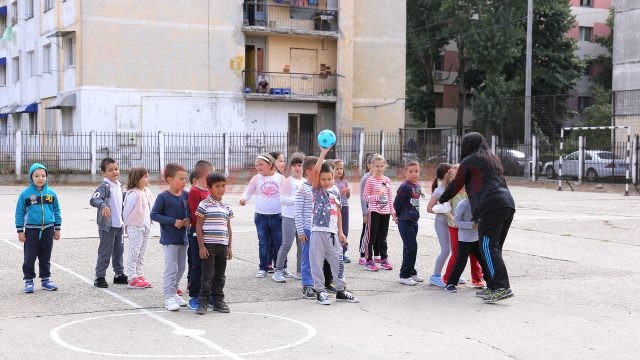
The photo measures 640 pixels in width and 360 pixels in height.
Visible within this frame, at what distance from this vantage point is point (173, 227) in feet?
28.9

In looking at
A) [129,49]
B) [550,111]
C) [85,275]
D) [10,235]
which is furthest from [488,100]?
[85,275]

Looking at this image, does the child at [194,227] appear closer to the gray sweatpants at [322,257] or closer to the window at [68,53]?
the gray sweatpants at [322,257]

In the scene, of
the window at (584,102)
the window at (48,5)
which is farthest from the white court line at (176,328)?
the window at (584,102)

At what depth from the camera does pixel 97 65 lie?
116ft

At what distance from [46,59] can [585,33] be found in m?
39.5

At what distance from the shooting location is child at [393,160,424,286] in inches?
410

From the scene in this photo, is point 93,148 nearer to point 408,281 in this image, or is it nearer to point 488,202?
point 408,281

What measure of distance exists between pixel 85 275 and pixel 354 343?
189 inches

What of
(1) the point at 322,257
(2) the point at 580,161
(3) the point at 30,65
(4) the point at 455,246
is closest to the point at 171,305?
(1) the point at 322,257

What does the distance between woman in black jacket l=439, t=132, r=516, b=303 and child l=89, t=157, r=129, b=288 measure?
12.8 feet

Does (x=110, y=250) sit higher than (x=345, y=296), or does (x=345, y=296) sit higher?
(x=110, y=250)

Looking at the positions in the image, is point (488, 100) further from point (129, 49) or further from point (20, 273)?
point (20, 273)

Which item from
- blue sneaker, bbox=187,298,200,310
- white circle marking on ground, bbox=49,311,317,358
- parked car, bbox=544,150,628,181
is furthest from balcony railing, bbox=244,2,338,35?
white circle marking on ground, bbox=49,311,317,358

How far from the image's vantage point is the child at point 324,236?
30.2 ft
